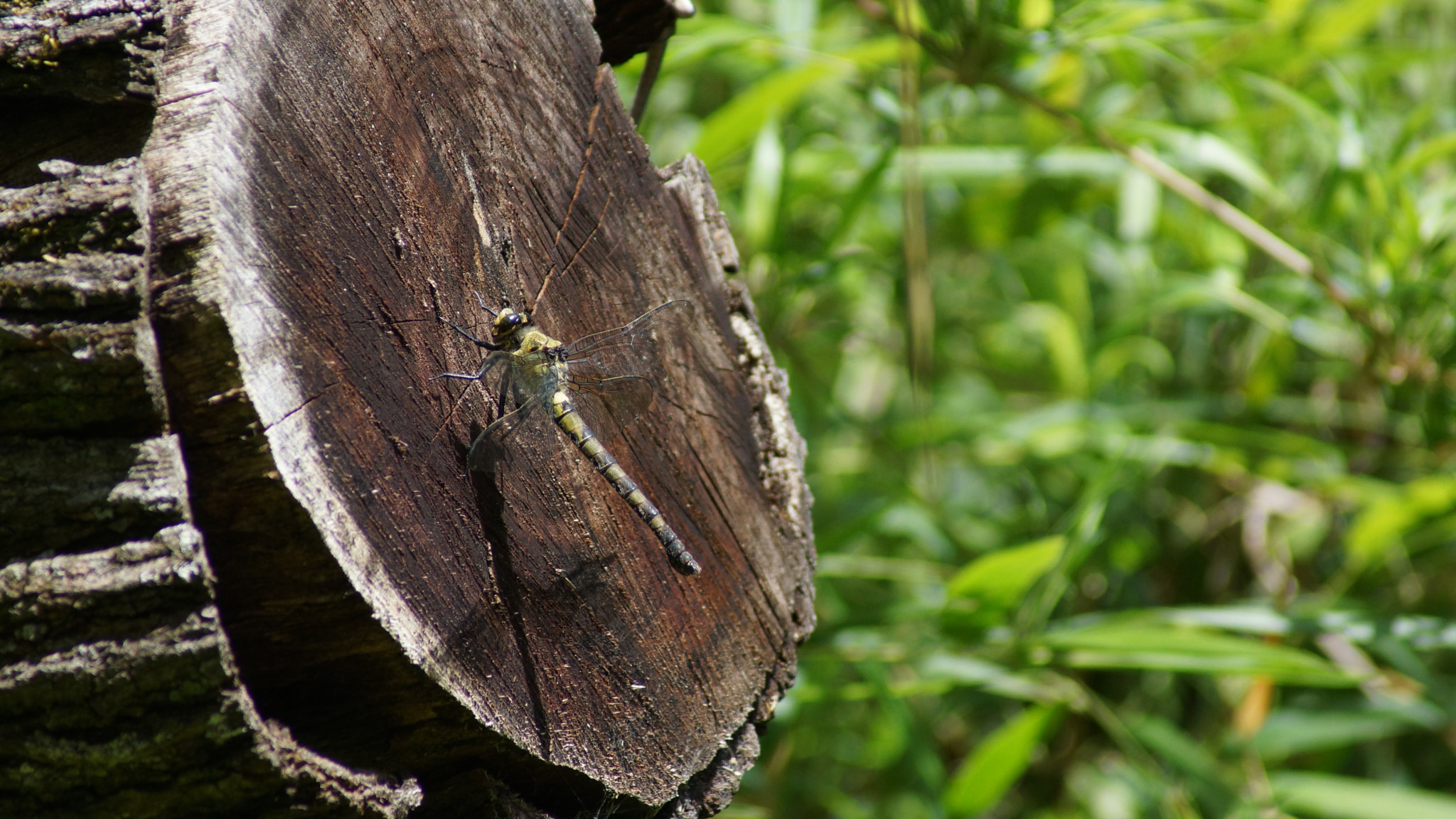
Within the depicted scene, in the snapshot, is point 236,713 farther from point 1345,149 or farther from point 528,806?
Answer: point 1345,149

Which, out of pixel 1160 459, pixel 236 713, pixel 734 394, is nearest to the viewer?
pixel 236 713

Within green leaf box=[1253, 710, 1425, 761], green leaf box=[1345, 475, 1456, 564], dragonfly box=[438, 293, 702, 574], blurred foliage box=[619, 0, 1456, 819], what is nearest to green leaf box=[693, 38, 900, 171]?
blurred foliage box=[619, 0, 1456, 819]

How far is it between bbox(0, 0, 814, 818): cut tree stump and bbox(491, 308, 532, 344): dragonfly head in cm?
2

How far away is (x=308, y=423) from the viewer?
2.65 ft

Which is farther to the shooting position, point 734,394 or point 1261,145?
point 1261,145

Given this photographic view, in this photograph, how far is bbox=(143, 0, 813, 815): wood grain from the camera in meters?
0.79

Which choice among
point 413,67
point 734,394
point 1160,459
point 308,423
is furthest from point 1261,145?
point 308,423

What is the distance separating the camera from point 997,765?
1.86 metres

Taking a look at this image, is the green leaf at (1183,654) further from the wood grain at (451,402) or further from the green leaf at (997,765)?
the wood grain at (451,402)

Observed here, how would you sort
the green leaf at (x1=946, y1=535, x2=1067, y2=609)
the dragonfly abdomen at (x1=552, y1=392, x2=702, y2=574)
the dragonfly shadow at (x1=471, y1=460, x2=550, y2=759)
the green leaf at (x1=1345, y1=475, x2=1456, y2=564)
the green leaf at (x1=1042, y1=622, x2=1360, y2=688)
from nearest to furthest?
the dragonfly shadow at (x1=471, y1=460, x2=550, y2=759) → the dragonfly abdomen at (x1=552, y1=392, x2=702, y2=574) → the green leaf at (x1=1042, y1=622, x2=1360, y2=688) → the green leaf at (x1=946, y1=535, x2=1067, y2=609) → the green leaf at (x1=1345, y1=475, x2=1456, y2=564)

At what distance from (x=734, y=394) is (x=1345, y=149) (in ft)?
4.96

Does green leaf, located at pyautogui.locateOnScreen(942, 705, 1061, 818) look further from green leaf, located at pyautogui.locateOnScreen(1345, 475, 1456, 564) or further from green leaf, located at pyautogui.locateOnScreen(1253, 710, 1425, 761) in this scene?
green leaf, located at pyautogui.locateOnScreen(1345, 475, 1456, 564)

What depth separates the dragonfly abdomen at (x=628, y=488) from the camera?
1082 millimetres

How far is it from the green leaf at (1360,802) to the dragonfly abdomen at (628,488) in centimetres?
150
